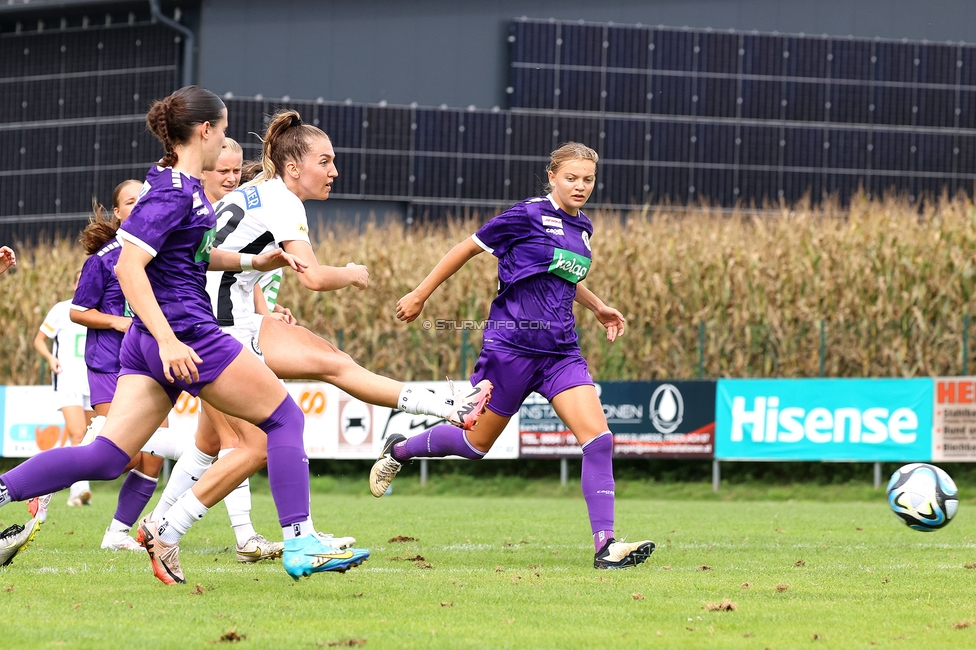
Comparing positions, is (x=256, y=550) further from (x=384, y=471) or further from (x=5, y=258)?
(x=5, y=258)

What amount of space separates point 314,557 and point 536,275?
2697 millimetres

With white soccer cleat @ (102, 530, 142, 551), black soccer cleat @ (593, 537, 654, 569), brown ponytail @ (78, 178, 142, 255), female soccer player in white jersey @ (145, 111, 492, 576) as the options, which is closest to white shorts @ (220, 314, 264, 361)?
female soccer player in white jersey @ (145, 111, 492, 576)

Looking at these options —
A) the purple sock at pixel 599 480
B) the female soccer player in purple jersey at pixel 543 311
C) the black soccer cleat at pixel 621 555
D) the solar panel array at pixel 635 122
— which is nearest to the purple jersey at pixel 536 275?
the female soccer player in purple jersey at pixel 543 311

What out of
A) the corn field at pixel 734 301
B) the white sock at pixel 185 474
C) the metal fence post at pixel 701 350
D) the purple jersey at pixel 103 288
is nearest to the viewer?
the white sock at pixel 185 474

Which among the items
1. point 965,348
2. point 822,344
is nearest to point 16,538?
point 822,344

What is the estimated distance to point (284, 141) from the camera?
6.60m

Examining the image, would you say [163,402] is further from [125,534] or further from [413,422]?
[413,422]

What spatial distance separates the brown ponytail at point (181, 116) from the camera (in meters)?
5.71

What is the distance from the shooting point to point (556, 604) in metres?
5.59

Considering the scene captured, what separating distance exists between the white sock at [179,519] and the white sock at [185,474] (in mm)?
730

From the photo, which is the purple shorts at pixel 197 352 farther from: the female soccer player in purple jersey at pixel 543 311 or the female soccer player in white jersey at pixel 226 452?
the female soccer player in purple jersey at pixel 543 311

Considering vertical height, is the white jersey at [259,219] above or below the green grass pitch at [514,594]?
above

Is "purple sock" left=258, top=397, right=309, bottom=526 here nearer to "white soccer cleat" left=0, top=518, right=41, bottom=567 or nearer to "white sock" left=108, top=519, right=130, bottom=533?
"white soccer cleat" left=0, top=518, right=41, bottom=567

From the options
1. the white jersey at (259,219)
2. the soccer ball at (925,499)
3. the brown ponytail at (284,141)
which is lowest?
the soccer ball at (925,499)
